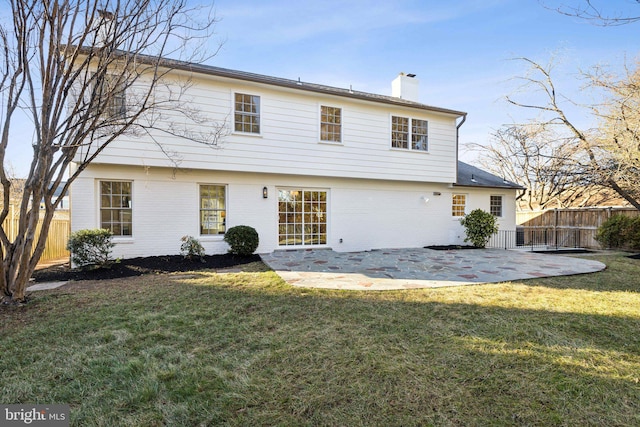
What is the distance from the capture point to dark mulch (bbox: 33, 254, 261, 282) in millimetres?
7236

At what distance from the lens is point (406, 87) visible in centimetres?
1347

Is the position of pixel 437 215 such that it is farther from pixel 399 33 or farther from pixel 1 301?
pixel 1 301

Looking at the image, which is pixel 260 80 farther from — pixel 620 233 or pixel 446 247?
pixel 620 233

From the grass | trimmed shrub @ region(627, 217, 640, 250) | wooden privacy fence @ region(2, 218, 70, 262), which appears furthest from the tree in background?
wooden privacy fence @ region(2, 218, 70, 262)

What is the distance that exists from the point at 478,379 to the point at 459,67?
11725mm

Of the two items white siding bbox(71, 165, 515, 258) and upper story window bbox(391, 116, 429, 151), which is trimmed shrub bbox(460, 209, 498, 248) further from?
upper story window bbox(391, 116, 429, 151)

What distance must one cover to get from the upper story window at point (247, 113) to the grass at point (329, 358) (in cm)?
583

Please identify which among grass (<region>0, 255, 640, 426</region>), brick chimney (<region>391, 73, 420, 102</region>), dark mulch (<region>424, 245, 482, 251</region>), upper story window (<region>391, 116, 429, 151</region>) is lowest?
dark mulch (<region>424, 245, 482, 251</region>)

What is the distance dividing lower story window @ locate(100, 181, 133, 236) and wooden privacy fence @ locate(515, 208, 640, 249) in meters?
15.1

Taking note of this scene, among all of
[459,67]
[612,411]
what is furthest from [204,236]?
[459,67]

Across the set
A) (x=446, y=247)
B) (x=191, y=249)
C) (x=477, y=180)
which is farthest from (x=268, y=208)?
(x=477, y=180)

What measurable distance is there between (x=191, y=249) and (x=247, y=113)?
4.40m

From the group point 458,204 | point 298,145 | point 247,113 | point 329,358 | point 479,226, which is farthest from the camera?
point 458,204

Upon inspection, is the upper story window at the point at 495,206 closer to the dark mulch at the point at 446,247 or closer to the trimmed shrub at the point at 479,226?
the trimmed shrub at the point at 479,226
